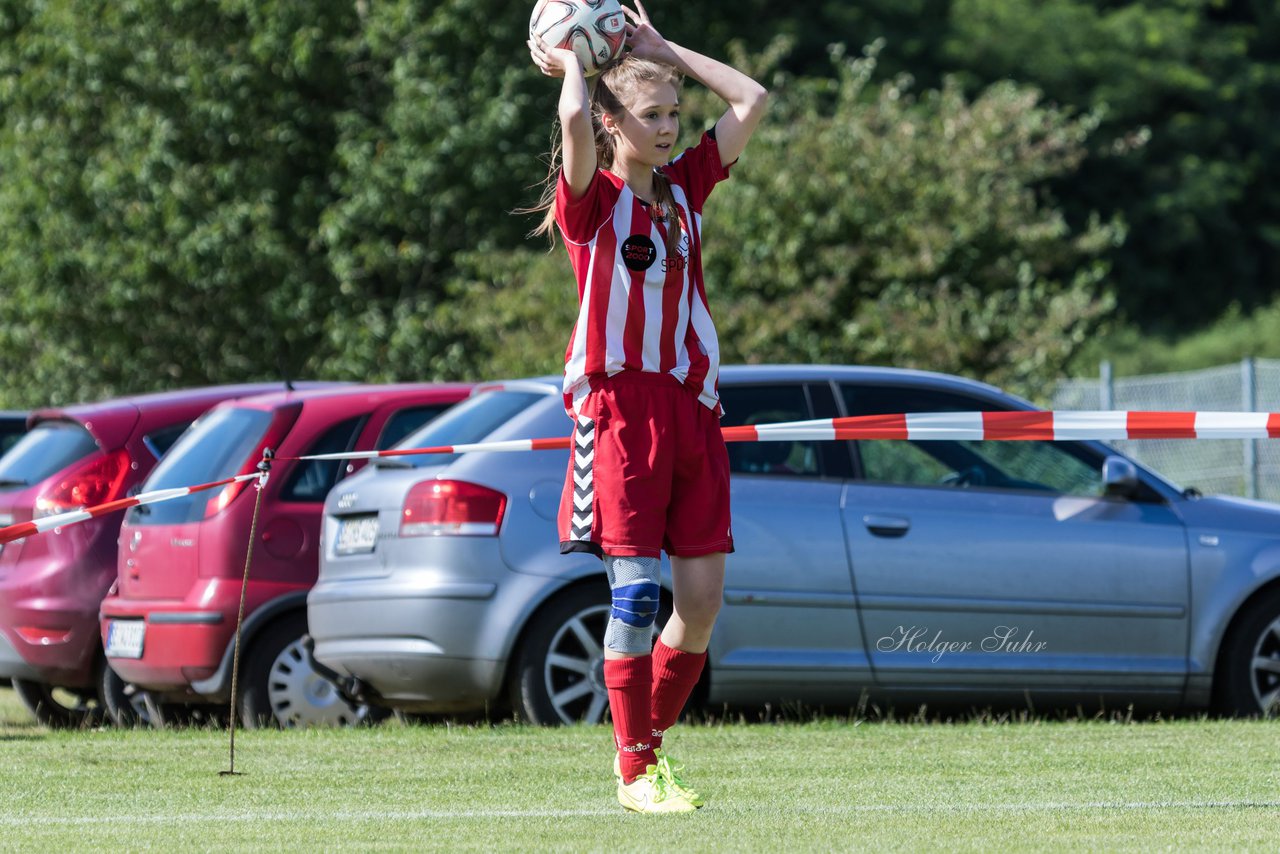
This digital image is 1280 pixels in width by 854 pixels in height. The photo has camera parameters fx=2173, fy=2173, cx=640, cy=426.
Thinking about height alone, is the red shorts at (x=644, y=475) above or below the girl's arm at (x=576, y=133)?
below

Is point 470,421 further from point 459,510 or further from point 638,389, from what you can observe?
point 638,389

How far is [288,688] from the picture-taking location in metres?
9.49

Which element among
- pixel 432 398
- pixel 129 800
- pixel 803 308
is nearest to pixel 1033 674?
pixel 432 398

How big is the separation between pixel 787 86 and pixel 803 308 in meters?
5.26

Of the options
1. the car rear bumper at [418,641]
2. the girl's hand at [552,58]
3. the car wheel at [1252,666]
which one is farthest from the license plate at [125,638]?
the car wheel at [1252,666]

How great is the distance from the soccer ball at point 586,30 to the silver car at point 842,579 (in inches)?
120

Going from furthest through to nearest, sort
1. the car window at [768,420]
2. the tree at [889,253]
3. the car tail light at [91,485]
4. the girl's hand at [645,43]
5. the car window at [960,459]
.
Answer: the tree at [889,253]
the car tail light at [91,485]
the car window at [960,459]
the car window at [768,420]
the girl's hand at [645,43]

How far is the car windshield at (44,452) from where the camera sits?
1040cm

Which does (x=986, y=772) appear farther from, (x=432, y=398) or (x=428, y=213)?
(x=428, y=213)

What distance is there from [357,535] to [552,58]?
11.6 feet

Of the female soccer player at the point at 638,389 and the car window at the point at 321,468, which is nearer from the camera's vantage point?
the female soccer player at the point at 638,389

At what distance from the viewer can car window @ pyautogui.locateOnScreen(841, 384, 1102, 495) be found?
29.4 ft

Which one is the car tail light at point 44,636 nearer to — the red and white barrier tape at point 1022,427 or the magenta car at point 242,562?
the magenta car at point 242,562

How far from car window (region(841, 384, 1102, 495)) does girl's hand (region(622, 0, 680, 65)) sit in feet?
10.8
